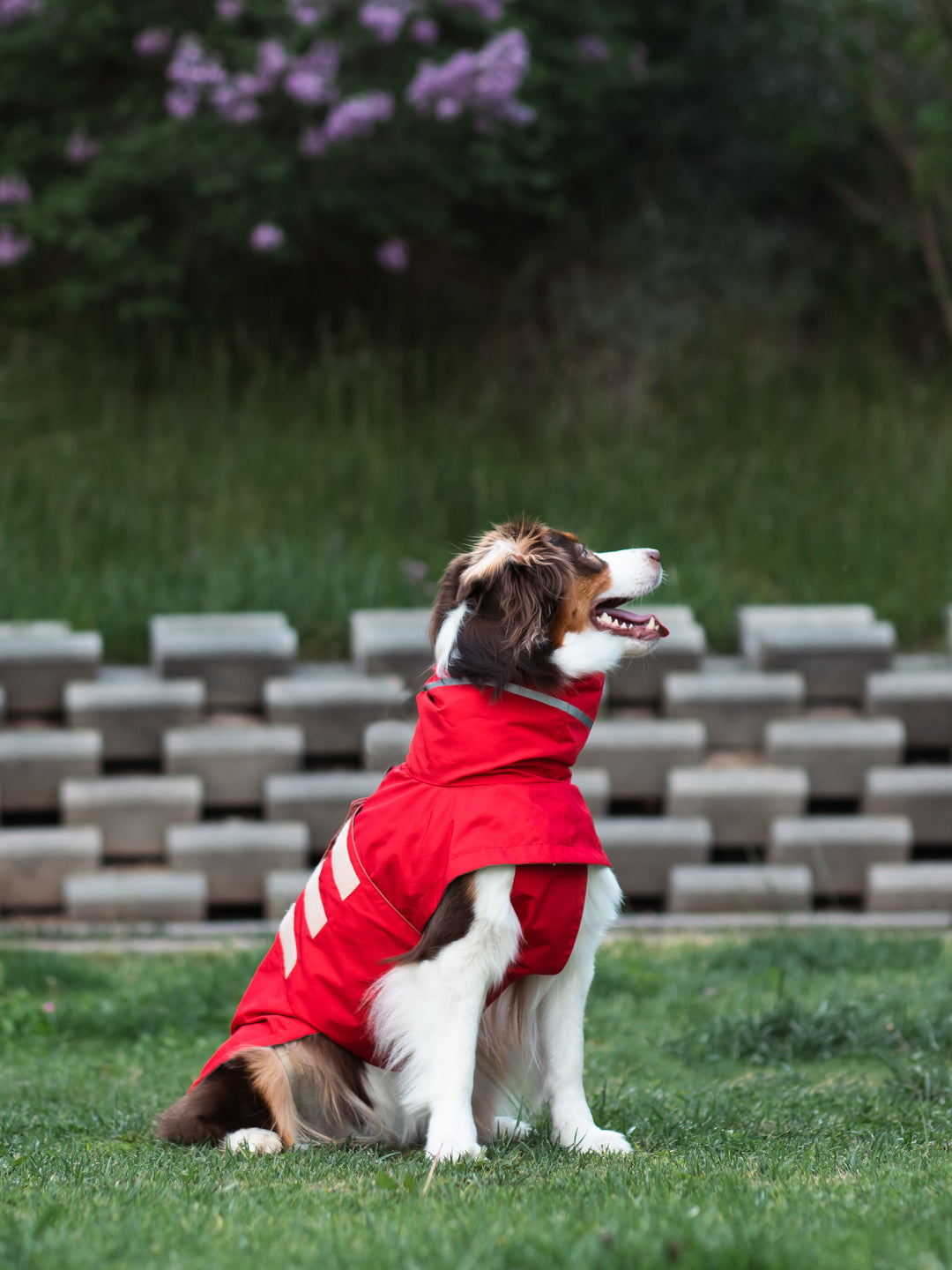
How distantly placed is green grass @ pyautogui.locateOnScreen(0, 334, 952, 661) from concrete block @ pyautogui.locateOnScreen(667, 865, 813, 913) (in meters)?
1.28

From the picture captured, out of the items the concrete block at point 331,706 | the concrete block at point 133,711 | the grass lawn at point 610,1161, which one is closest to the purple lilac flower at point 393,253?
the concrete block at point 331,706

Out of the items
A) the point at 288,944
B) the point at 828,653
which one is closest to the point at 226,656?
the point at 828,653

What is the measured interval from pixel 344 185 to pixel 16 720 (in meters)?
4.37

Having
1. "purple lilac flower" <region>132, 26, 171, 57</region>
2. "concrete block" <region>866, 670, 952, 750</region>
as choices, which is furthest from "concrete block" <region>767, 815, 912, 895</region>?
"purple lilac flower" <region>132, 26, 171, 57</region>

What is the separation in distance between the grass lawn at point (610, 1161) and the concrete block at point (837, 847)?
696 millimetres

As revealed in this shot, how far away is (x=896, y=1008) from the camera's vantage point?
4.41m

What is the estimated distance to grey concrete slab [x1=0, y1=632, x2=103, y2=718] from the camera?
619 centimetres

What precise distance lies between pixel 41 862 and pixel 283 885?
101cm

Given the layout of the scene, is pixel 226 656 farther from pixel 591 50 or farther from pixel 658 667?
pixel 591 50

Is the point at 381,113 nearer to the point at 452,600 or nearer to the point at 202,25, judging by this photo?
the point at 202,25

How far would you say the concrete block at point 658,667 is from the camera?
6402 millimetres

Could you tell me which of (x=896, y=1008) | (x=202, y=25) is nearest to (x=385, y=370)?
(x=202, y=25)

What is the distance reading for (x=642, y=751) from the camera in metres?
6.30

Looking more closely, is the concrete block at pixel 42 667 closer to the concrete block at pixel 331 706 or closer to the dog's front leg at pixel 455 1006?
the concrete block at pixel 331 706
